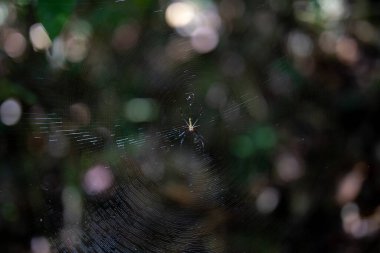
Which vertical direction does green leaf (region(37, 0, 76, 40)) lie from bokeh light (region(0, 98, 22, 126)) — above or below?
above

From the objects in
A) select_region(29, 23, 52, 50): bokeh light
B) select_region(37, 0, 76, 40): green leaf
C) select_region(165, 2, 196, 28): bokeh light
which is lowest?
select_region(37, 0, 76, 40): green leaf

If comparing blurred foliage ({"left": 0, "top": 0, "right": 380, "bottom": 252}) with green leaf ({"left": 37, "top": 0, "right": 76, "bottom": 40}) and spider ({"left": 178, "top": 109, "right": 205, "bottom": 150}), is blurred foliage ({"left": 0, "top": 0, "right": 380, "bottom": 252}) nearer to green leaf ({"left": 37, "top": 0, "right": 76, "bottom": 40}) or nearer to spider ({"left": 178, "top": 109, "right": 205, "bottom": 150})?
spider ({"left": 178, "top": 109, "right": 205, "bottom": 150})

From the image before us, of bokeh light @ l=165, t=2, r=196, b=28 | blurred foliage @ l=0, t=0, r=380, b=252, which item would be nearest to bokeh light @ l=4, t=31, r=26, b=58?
blurred foliage @ l=0, t=0, r=380, b=252

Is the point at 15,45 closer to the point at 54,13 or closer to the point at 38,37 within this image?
the point at 38,37

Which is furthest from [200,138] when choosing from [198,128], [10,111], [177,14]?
[10,111]

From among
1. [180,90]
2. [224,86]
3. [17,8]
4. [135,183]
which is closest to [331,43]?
[224,86]

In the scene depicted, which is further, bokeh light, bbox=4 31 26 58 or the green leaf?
bokeh light, bbox=4 31 26 58

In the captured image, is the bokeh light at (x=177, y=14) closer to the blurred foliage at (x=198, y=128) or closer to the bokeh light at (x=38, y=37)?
the blurred foliage at (x=198, y=128)

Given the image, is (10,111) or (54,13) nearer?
(54,13)

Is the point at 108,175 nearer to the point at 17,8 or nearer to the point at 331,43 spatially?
the point at 17,8
